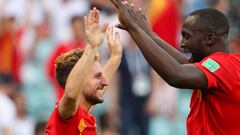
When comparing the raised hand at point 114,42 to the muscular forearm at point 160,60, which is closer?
the muscular forearm at point 160,60

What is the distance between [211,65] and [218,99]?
29 cm

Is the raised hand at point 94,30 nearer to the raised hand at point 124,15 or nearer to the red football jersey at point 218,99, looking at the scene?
the raised hand at point 124,15

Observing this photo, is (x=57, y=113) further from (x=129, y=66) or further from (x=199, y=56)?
(x=129, y=66)

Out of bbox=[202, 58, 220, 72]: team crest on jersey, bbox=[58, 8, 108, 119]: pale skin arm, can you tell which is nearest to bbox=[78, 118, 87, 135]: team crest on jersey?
bbox=[58, 8, 108, 119]: pale skin arm

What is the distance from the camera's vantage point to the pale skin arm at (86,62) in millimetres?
8211

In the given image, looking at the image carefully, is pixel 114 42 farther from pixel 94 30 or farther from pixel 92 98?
pixel 94 30

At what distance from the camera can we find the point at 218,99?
8281mm

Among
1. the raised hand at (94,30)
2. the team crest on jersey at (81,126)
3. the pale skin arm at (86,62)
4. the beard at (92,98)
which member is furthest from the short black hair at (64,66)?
the raised hand at (94,30)

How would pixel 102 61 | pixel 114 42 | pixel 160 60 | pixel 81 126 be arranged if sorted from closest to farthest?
pixel 160 60
pixel 81 126
pixel 114 42
pixel 102 61

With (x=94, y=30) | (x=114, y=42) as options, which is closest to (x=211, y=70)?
(x=94, y=30)

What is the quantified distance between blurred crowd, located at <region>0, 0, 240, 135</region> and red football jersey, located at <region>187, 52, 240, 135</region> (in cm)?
559

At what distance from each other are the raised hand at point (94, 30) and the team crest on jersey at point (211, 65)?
0.78 metres

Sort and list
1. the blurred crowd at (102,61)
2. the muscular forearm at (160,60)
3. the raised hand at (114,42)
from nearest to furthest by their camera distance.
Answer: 1. the muscular forearm at (160,60)
2. the raised hand at (114,42)
3. the blurred crowd at (102,61)

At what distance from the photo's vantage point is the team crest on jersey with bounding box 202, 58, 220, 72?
8141 millimetres
